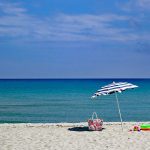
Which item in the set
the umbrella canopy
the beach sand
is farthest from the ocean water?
the umbrella canopy

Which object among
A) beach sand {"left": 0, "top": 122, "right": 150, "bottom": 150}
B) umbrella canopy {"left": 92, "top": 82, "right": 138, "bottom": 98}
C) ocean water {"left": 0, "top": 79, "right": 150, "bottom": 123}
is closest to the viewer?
beach sand {"left": 0, "top": 122, "right": 150, "bottom": 150}

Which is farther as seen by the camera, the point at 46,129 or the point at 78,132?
the point at 46,129

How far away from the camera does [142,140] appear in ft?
51.1

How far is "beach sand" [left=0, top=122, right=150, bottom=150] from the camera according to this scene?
1441cm

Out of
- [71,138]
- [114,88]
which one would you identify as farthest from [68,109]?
[71,138]

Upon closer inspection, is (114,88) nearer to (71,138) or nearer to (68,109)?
(71,138)

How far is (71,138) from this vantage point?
1628cm

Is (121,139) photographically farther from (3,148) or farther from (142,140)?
(3,148)

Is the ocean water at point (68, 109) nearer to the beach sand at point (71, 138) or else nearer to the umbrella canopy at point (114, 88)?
the beach sand at point (71, 138)

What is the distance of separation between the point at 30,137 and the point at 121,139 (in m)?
3.49

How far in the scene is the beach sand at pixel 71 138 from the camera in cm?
1441

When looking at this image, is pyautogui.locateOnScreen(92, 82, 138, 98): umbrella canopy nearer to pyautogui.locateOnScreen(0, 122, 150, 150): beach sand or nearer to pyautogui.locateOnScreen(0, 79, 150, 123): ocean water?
pyautogui.locateOnScreen(0, 122, 150, 150): beach sand

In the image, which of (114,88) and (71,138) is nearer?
(71,138)

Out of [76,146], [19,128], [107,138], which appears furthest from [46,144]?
[19,128]
